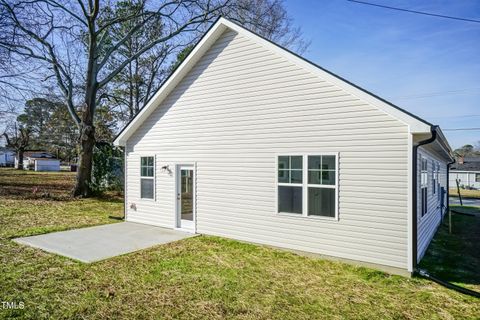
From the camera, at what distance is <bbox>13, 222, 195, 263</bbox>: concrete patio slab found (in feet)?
24.0

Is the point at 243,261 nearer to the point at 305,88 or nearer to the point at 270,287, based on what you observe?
the point at 270,287

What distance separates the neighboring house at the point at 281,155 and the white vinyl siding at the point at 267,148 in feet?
0.09

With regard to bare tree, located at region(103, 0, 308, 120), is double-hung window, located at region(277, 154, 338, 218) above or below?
below

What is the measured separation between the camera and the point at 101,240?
8.46 metres

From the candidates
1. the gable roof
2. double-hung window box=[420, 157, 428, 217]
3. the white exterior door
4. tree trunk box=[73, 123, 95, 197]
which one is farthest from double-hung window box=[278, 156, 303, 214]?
tree trunk box=[73, 123, 95, 197]

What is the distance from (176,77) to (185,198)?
14.8ft

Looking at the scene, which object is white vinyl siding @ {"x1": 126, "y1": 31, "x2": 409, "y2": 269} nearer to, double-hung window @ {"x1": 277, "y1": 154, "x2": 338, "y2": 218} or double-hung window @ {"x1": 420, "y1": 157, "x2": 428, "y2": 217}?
double-hung window @ {"x1": 277, "y1": 154, "x2": 338, "y2": 218}

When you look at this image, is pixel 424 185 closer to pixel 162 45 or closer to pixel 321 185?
pixel 321 185

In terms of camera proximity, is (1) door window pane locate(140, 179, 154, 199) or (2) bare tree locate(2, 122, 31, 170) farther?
(2) bare tree locate(2, 122, 31, 170)

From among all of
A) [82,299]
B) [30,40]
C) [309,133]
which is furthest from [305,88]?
[30,40]

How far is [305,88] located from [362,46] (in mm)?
8822

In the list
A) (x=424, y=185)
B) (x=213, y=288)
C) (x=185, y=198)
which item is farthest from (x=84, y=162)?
(x=424, y=185)

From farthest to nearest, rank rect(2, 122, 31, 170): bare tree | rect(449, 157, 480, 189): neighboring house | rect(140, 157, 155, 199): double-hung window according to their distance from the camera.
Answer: rect(2, 122, 31, 170): bare tree
rect(449, 157, 480, 189): neighboring house
rect(140, 157, 155, 199): double-hung window

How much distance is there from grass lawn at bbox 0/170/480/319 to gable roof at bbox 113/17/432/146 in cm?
303
